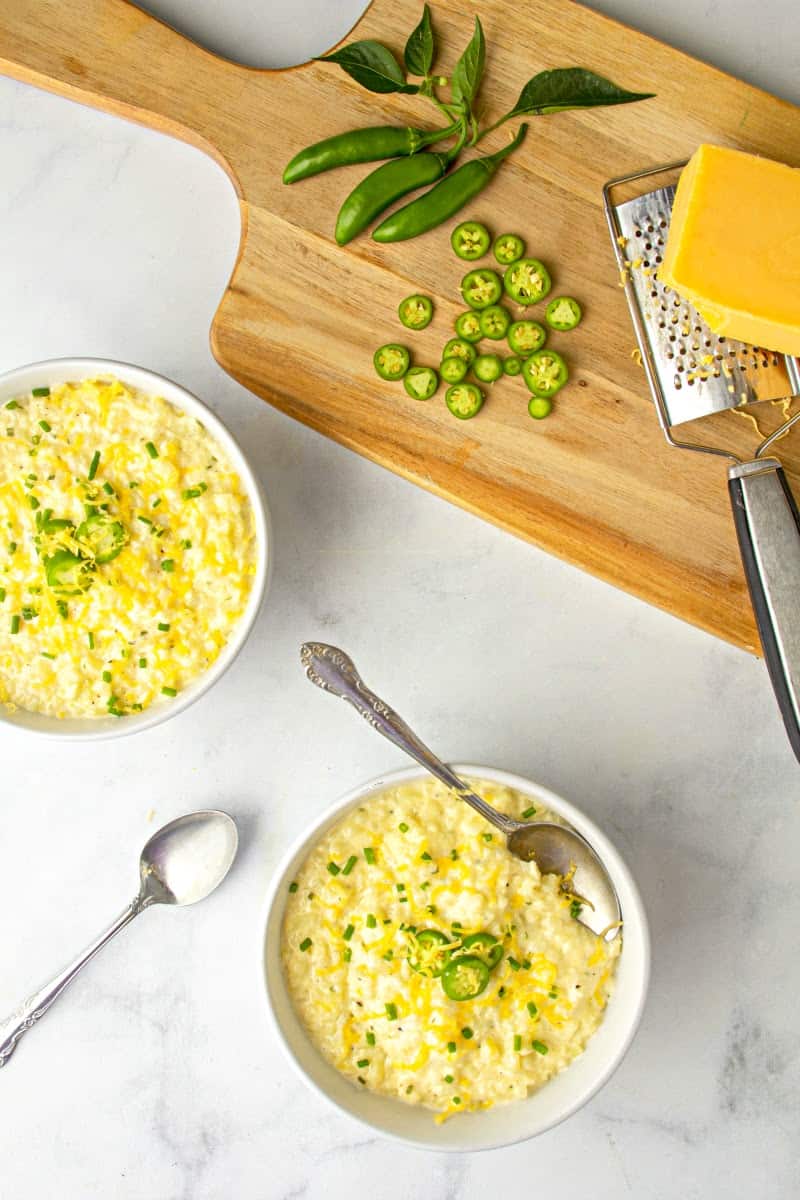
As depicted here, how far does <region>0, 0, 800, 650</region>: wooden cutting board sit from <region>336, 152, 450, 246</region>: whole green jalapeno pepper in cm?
7

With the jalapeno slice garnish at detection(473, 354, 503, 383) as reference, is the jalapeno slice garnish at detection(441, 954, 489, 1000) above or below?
below

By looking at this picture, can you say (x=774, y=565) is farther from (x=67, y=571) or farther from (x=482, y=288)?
(x=67, y=571)

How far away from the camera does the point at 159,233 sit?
12.4 ft

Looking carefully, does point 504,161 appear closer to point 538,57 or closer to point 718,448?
point 538,57

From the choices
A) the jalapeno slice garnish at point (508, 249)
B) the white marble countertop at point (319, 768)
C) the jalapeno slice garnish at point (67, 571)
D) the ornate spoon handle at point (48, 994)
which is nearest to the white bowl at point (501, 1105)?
the white marble countertop at point (319, 768)

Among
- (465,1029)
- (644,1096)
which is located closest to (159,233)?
(465,1029)

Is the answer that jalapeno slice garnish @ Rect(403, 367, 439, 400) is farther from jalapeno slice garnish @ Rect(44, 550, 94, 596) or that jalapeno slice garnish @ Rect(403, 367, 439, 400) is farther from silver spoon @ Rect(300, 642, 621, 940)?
jalapeno slice garnish @ Rect(44, 550, 94, 596)

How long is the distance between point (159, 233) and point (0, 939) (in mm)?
2740

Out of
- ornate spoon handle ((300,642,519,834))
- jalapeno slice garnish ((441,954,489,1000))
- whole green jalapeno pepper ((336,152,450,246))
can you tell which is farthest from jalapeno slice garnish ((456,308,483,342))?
jalapeno slice garnish ((441,954,489,1000))

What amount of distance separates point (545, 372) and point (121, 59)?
6.10 ft

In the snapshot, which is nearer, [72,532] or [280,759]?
[72,532]

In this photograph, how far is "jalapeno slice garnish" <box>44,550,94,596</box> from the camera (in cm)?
316

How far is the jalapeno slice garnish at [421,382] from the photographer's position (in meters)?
3.51

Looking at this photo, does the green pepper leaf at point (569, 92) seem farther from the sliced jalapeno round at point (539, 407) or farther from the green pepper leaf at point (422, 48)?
the sliced jalapeno round at point (539, 407)
